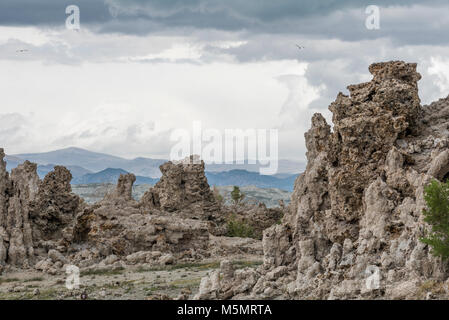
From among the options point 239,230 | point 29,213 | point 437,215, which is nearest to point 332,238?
point 437,215

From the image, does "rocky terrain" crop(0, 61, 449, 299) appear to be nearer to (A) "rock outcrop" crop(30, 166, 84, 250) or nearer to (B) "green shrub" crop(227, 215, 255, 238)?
(A) "rock outcrop" crop(30, 166, 84, 250)

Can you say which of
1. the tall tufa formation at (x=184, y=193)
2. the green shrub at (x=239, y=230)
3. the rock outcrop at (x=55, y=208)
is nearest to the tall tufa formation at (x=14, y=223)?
the rock outcrop at (x=55, y=208)

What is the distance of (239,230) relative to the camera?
76.1 m

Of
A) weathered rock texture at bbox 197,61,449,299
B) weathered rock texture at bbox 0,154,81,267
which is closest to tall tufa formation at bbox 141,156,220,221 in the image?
weathered rock texture at bbox 0,154,81,267

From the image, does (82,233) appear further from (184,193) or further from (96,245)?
(184,193)

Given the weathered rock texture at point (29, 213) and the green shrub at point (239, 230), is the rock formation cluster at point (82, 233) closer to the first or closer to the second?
the weathered rock texture at point (29, 213)

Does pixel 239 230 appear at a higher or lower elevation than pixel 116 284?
higher

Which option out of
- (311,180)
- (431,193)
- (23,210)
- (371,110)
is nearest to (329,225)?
(311,180)

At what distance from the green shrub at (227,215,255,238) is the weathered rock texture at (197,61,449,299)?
33961 millimetres

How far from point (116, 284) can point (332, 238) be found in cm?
1500

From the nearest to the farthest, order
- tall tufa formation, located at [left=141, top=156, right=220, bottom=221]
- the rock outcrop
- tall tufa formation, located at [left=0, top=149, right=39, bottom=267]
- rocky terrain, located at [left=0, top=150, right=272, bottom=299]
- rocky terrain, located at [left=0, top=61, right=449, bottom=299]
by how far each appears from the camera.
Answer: rocky terrain, located at [left=0, top=61, right=449, bottom=299] < rocky terrain, located at [left=0, top=150, right=272, bottom=299] < tall tufa formation, located at [left=0, top=149, right=39, bottom=267] < the rock outcrop < tall tufa formation, located at [left=141, top=156, right=220, bottom=221]

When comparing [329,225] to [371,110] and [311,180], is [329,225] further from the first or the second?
[371,110]

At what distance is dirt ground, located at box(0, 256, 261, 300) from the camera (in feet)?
130

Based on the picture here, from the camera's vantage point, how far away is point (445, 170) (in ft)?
105
